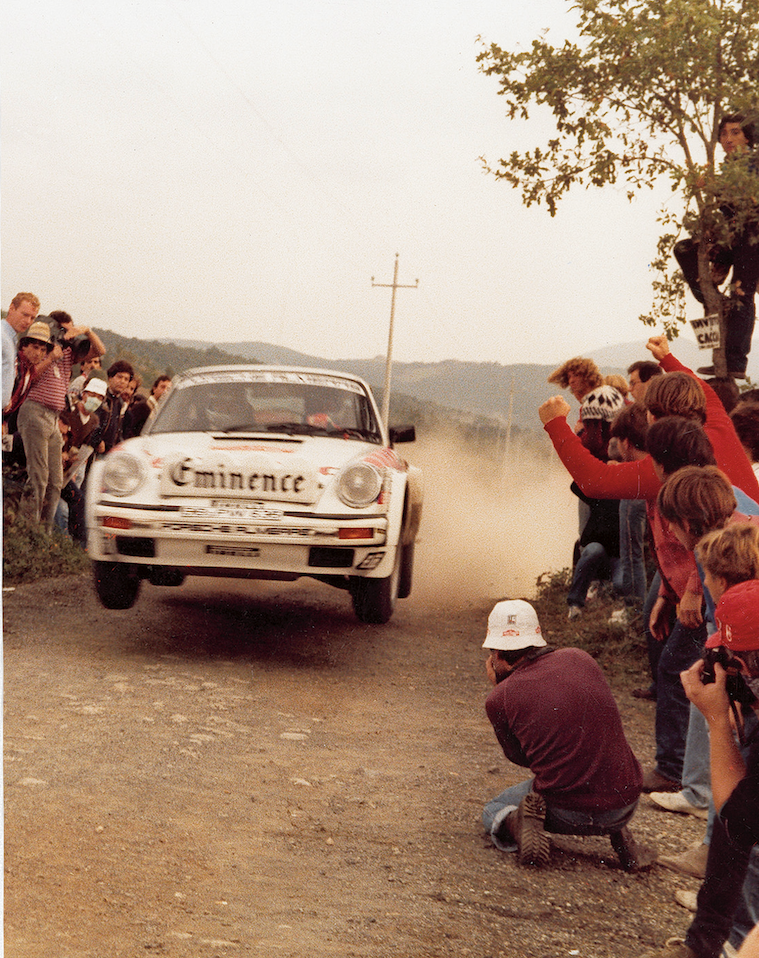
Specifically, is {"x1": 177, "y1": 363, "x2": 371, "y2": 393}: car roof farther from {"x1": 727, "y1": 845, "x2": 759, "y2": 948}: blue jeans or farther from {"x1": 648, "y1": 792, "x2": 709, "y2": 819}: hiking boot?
{"x1": 727, "y1": 845, "x2": 759, "y2": 948}: blue jeans

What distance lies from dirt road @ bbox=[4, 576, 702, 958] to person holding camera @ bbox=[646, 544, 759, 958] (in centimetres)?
26

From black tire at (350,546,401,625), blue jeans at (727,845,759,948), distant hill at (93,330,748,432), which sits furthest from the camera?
black tire at (350,546,401,625)

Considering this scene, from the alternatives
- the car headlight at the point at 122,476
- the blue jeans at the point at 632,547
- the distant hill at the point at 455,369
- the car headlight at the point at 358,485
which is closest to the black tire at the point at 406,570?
the car headlight at the point at 358,485

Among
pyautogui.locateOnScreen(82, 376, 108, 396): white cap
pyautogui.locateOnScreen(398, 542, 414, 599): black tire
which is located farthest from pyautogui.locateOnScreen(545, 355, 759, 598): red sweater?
pyautogui.locateOnScreen(82, 376, 108, 396): white cap

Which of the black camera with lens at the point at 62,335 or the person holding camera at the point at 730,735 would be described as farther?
the black camera with lens at the point at 62,335

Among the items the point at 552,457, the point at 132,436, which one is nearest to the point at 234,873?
the point at 552,457

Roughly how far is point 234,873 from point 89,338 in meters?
2.48

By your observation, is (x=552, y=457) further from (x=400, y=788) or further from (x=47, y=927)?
(x=47, y=927)

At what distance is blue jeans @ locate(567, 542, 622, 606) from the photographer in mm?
4188

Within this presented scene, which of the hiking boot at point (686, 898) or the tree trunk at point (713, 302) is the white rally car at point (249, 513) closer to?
the tree trunk at point (713, 302)

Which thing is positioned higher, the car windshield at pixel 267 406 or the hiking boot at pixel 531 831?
the car windshield at pixel 267 406

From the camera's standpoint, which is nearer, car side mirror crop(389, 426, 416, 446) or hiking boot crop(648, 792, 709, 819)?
hiking boot crop(648, 792, 709, 819)

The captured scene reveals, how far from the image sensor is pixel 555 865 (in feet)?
9.61

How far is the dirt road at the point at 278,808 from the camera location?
7.90ft
